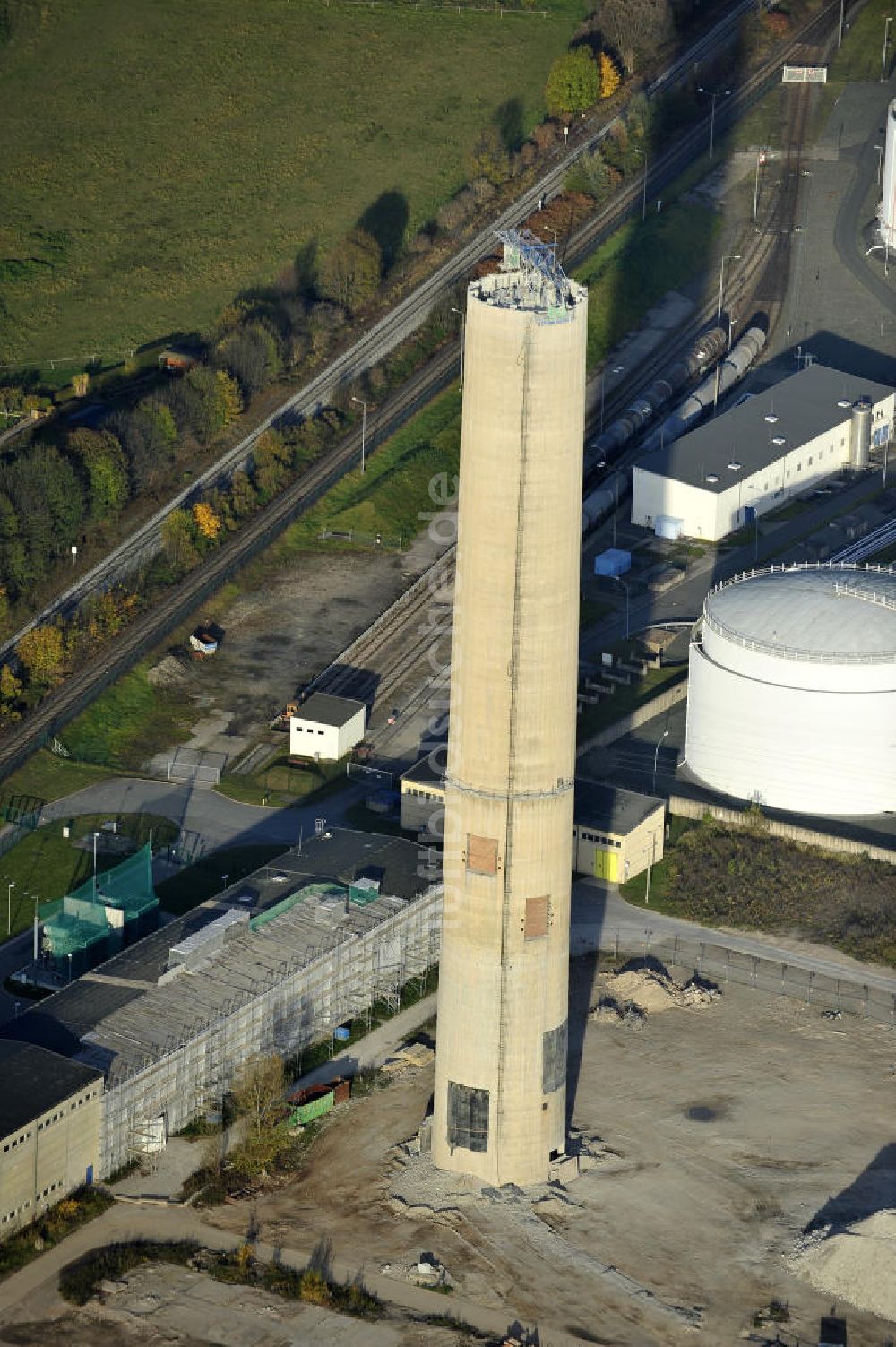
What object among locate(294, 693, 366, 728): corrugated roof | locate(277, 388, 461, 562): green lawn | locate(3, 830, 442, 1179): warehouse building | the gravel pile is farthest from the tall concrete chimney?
locate(277, 388, 461, 562): green lawn

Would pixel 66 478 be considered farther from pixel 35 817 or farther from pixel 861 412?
pixel 861 412

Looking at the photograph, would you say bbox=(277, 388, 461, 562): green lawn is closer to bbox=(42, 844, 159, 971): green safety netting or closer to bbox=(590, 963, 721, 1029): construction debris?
bbox=(42, 844, 159, 971): green safety netting

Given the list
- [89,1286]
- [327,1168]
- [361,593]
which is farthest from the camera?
[361,593]

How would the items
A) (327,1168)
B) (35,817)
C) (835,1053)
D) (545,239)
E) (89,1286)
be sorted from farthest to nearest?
1. (545,239)
2. (35,817)
3. (835,1053)
4. (327,1168)
5. (89,1286)

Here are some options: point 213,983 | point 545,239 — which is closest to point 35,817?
point 213,983

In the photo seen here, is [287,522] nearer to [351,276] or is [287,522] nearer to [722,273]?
[351,276]

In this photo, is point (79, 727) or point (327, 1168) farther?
point (79, 727)
